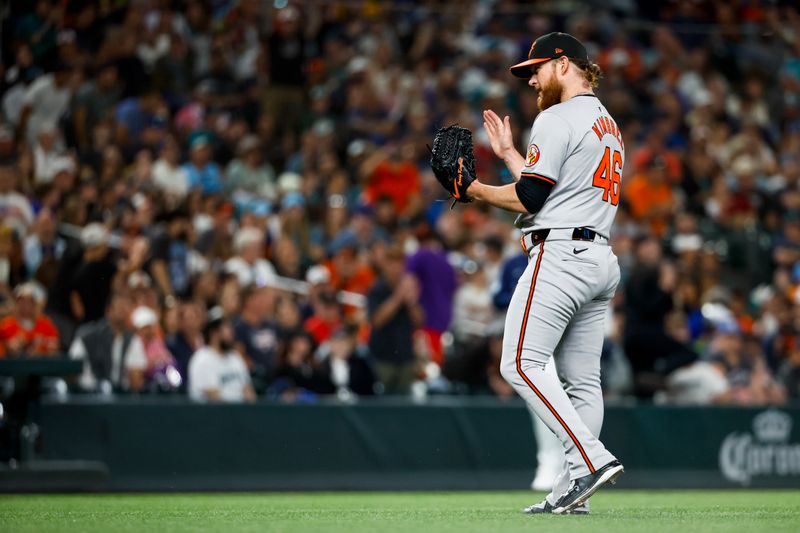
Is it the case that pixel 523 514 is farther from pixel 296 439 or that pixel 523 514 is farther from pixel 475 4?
pixel 475 4

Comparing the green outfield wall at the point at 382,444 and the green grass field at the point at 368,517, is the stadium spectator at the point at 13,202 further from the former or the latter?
the green grass field at the point at 368,517

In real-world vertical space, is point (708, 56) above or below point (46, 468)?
above

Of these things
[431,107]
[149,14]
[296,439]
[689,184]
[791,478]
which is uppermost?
[149,14]

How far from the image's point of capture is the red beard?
6465 millimetres

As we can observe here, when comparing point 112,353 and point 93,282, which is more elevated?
point 93,282

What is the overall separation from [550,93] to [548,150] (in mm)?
480

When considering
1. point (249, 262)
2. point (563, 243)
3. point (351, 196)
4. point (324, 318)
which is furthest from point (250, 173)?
point (563, 243)

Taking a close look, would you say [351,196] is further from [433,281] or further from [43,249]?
[43,249]

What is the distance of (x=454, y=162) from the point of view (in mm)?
6422

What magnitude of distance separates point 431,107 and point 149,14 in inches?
150

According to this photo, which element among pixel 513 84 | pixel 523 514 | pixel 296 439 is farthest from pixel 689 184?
pixel 523 514

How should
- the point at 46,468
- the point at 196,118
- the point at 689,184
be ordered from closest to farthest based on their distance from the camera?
the point at 46,468 → the point at 196,118 → the point at 689,184

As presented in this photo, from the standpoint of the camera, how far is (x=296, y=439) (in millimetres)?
11398

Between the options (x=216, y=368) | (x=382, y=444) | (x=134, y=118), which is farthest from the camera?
(x=134, y=118)
